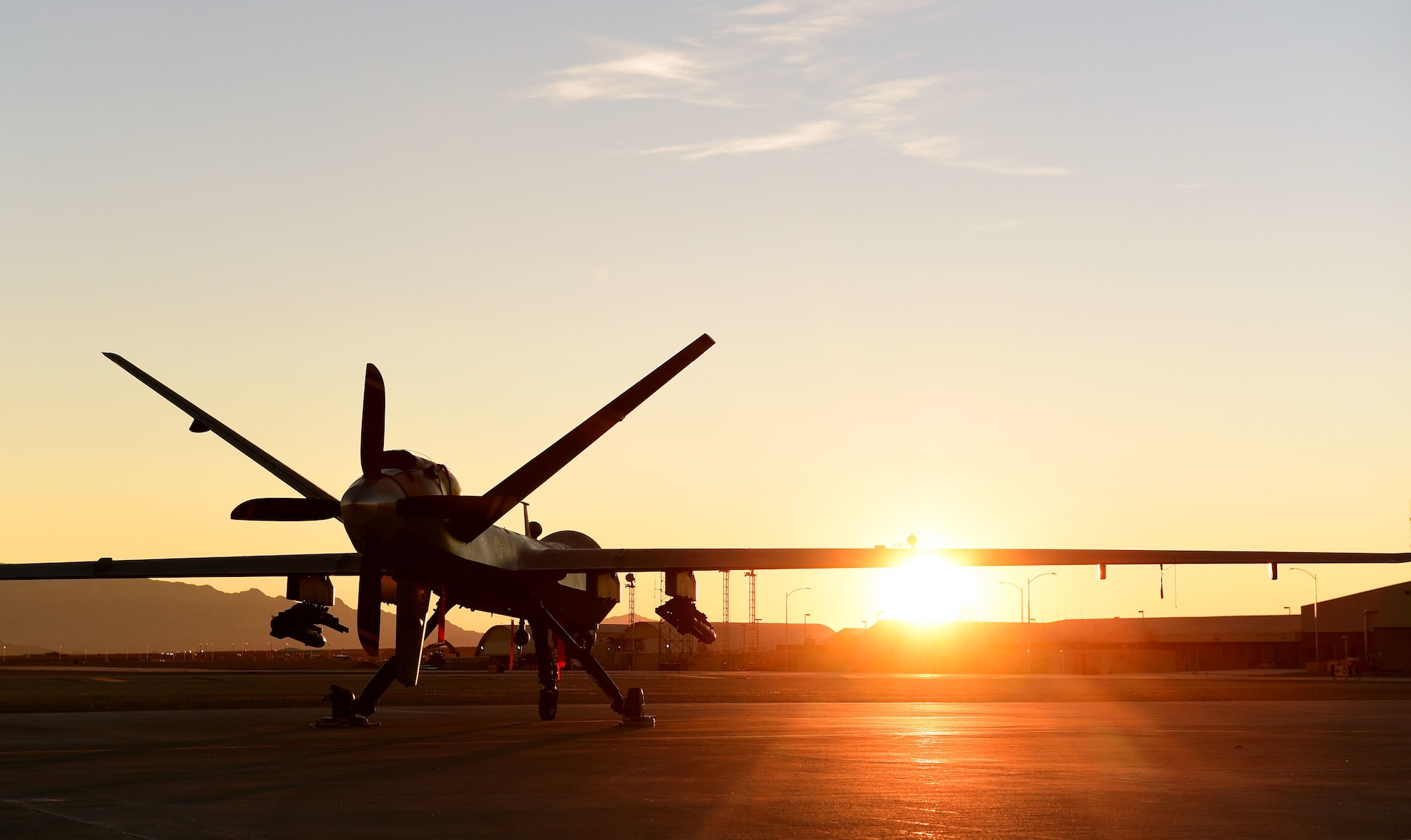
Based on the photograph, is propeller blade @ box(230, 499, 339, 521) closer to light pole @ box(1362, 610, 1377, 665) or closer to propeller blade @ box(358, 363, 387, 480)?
propeller blade @ box(358, 363, 387, 480)

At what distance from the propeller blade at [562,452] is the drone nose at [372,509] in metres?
1.20

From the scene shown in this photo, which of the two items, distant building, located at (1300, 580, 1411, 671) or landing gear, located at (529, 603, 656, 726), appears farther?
distant building, located at (1300, 580, 1411, 671)

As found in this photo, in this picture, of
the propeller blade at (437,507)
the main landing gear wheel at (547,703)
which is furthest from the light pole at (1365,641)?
the propeller blade at (437,507)

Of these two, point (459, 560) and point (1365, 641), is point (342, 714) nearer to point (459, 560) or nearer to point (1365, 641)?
point (459, 560)

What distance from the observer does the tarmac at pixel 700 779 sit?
1406 centimetres

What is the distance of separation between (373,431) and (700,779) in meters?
8.79

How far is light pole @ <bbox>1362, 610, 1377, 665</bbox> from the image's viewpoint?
12548 centimetres

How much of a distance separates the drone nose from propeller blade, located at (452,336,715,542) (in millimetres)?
1197

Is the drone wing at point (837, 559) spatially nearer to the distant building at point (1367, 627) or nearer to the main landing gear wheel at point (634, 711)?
the main landing gear wheel at point (634, 711)

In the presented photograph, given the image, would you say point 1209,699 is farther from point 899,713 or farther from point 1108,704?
point 899,713

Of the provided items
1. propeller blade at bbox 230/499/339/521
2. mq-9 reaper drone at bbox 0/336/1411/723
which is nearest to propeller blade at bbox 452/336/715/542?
mq-9 reaper drone at bbox 0/336/1411/723

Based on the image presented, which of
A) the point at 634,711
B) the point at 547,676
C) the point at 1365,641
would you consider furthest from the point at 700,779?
the point at 1365,641

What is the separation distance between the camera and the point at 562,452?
25.5m

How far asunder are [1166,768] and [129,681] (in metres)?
60.2
